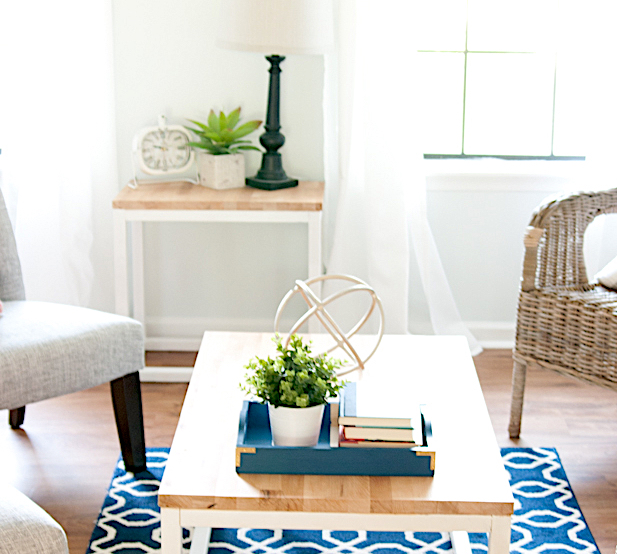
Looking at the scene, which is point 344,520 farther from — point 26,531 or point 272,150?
point 272,150

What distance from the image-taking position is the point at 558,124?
309 centimetres

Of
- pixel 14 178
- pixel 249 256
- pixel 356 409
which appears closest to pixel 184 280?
pixel 249 256

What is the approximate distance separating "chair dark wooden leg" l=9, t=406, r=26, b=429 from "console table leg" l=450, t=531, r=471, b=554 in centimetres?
134

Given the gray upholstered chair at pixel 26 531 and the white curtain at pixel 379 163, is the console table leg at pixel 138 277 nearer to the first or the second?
the white curtain at pixel 379 163

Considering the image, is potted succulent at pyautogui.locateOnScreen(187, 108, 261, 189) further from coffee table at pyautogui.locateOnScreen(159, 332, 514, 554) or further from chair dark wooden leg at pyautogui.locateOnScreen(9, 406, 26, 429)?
coffee table at pyautogui.locateOnScreen(159, 332, 514, 554)

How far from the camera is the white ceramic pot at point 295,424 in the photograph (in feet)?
4.71

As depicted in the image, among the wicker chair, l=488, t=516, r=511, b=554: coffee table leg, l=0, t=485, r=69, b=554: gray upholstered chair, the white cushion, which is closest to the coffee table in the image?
l=488, t=516, r=511, b=554: coffee table leg

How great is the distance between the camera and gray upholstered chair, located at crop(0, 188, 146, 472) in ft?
6.23

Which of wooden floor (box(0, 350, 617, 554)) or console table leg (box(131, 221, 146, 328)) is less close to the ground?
console table leg (box(131, 221, 146, 328))

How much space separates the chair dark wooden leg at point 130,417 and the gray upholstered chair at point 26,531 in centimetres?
77

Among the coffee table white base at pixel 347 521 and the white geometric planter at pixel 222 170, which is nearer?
the coffee table white base at pixel 347 521

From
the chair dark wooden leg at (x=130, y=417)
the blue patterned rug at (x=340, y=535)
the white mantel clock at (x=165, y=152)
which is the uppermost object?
the white mantel clock at (x=165, y=152)

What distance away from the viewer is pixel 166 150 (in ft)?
9.41

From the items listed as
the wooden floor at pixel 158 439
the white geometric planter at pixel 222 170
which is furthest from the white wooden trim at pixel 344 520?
the white geometric planter at pixel 222 170
